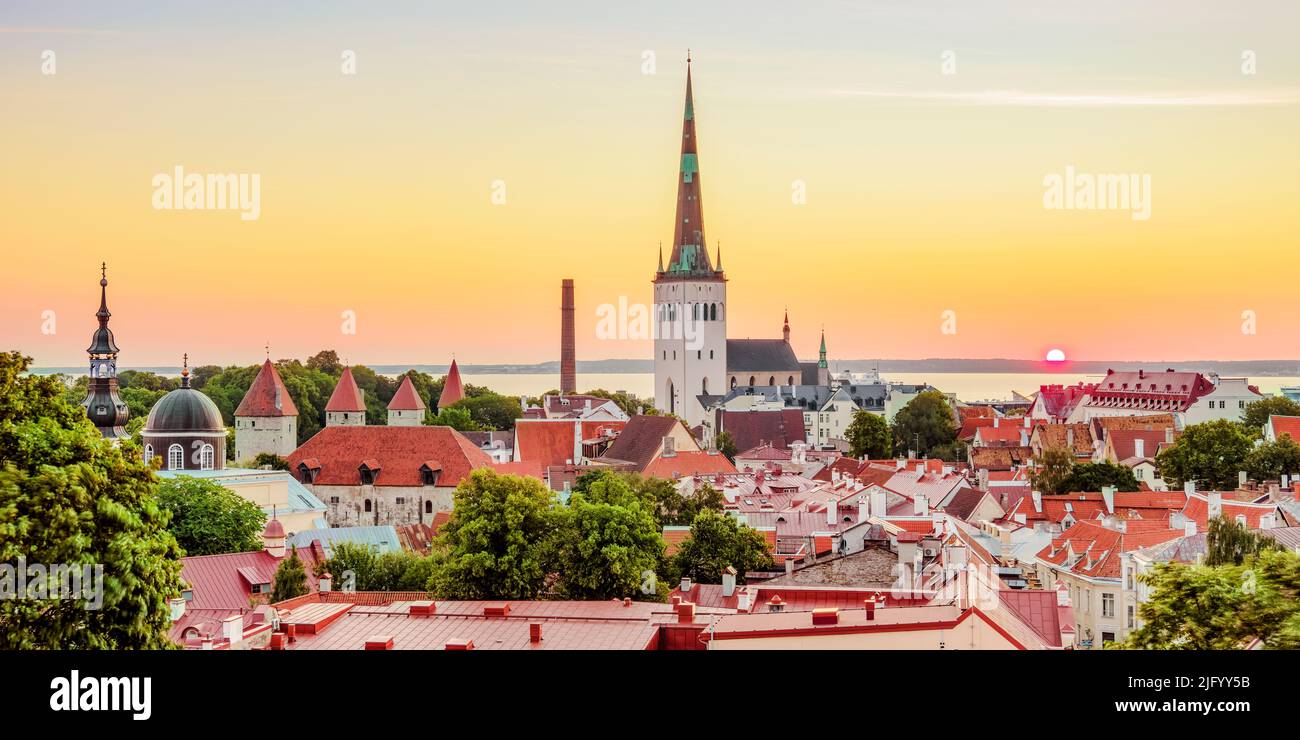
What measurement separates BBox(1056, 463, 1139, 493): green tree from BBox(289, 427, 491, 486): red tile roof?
1861cm

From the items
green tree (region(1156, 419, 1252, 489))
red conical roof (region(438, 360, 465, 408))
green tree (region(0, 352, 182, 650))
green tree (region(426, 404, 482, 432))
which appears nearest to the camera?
green tree (region(0, 352, 182, 650))

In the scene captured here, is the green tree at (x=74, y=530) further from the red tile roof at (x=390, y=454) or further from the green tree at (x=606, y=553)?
the red tile roof at (x=390, y=454)

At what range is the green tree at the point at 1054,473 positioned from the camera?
41750 mm

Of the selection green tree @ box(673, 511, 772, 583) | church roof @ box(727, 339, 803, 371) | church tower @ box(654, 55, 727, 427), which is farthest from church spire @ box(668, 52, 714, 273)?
green tree @ box(673, 511, 772, 583)

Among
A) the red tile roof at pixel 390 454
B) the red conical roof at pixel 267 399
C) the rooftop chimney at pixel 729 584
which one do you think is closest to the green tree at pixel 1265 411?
the red tile roof at pixel 390 454

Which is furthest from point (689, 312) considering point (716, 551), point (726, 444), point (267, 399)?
point (716, 551)

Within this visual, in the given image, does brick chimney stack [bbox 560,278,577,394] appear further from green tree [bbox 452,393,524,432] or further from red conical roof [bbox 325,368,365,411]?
red conical roof [bbox 325,368,365,411]

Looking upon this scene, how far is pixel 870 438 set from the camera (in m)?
63.5

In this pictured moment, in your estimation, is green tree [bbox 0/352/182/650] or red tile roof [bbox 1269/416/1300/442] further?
red tile roof [bbox 1269/416/1300/442]

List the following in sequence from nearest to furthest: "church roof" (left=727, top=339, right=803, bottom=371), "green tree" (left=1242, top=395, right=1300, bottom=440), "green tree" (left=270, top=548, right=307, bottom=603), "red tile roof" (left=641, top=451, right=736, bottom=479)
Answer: "green tree" (left=270, top=548, right=307, bottom=603) → "red tile roof" (left=641, top=451, right=736, bottom=479) → "green tree" (left=1242, top=395, right=1300, bottom=440) → "church roof" (left=727, top=339, right=803, bottom=371)

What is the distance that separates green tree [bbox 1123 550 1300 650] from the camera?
12109 mm

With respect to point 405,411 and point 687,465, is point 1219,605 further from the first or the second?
point 405,411
